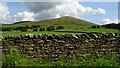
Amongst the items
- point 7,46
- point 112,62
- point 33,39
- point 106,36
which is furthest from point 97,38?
point 7,46

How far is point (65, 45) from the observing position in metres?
16.2

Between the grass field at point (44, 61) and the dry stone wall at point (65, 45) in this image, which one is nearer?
the grass field at point (44, 61)

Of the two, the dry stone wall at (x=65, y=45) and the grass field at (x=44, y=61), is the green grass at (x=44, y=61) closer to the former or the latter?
the grass field at (x=44, y=61)

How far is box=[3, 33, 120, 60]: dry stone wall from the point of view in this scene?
15.9 meters

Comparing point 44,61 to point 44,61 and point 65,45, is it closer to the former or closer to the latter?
point 44,61

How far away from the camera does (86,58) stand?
16.1 metres

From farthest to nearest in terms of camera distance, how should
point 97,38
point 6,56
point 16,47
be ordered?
point 97,38
point 16,47
point 6,56

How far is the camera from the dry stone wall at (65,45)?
625 inches

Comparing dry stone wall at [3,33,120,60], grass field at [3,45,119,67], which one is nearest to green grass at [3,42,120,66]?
grass field at [3,45,119,67]

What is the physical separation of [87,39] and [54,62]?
7.95ft

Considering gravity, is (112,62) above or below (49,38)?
below

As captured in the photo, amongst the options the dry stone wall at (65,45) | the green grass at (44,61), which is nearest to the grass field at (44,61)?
the green grass at (44,61)

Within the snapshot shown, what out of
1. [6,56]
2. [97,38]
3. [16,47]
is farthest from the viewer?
[97,38]

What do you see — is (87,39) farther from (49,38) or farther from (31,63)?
(31,63)
